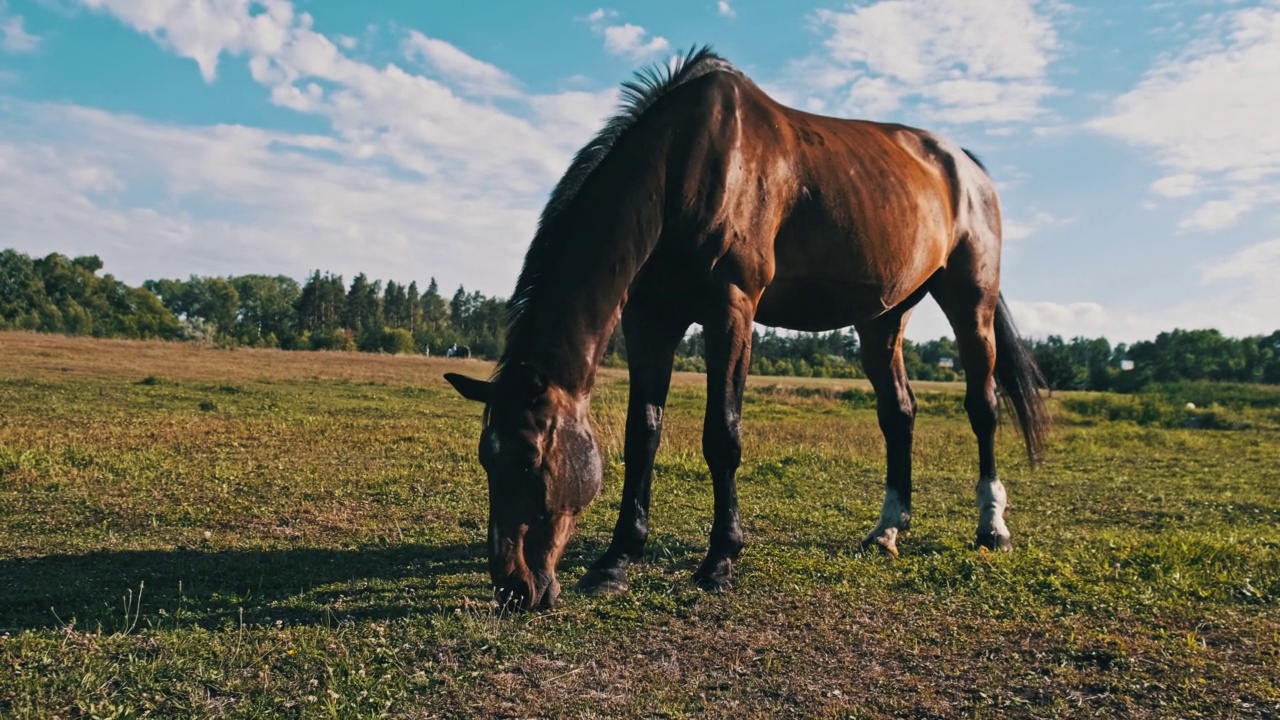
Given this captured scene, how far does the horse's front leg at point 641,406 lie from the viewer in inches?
187

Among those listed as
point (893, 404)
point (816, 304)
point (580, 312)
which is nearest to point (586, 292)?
point (580, 312)

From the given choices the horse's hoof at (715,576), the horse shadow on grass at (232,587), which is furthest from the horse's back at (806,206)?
the horse shadow on grass at (232,587)

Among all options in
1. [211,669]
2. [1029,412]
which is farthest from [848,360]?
[211,669]

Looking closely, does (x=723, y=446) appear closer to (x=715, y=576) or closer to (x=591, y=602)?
(x=715, y=576)

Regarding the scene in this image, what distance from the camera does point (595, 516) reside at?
664cm

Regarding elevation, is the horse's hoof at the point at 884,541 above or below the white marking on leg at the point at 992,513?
below

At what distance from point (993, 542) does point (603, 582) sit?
3099mm

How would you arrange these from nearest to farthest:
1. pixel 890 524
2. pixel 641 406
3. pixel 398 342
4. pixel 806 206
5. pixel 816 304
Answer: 1. pixel 641 406
2. pixel 806 206
3. pixel 816 304
4. pixel 890 524
5. pixel 398 342

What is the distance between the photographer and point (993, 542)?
573 centimetres

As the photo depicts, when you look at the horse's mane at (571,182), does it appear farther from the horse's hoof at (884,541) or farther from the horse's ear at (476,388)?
the horse's hoof at (884,541)

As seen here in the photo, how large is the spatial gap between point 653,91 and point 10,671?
4187mm

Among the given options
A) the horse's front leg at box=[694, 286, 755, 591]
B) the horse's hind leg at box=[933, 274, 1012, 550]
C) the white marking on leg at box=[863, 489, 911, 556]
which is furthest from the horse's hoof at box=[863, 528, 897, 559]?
the horse's front leg at box=[694, 286, 755, 591]

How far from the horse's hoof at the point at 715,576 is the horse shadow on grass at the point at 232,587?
119cm

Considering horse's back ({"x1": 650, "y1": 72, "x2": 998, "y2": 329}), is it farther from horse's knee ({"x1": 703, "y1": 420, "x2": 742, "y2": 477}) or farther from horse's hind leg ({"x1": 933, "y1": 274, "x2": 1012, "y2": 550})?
horse's knee ({"x1": 703, "y1": 420, "x2": 742, "y2": 477})
